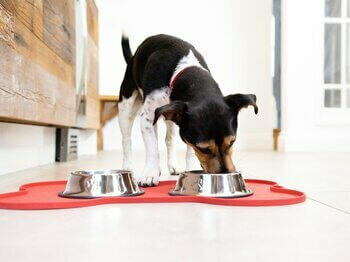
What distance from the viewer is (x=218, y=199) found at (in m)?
1.41

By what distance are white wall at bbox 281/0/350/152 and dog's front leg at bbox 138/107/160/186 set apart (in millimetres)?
3519

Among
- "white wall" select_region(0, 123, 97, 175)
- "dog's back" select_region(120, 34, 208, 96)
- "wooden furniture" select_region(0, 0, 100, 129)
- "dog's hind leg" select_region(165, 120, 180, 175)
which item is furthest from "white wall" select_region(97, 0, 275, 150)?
"dog's back" select_region(120, 34, 208, 96)

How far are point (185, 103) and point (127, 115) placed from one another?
91 centimetres

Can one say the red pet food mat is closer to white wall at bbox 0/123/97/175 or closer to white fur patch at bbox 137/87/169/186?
white fur patch at bbox 137/87/169/186

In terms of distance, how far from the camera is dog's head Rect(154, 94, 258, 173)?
172 cm

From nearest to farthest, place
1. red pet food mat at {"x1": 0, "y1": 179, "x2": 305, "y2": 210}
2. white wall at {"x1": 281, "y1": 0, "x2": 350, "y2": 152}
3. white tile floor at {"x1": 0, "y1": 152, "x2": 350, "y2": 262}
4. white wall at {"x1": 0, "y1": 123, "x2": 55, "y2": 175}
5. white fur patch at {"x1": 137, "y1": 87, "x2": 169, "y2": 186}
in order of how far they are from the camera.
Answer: white tile floor at {"x1": 0, "y1": 152, "x2": 350, "y2": 262} < red pet food mat at {"x1": 0, "y1": 179, "x2": 305, "y2": 210} < white fur patch at {"x1": 137, "y1": 87, "x2": 169, "y2": 186} < white wall at {"x1": 0, "y1": 123, "x2": 55, "y2": 175} < white wall at {"x1": 281, "y1": 0, "x2": 350, "y2": 152}

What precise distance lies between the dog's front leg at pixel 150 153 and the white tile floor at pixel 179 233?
0.48m

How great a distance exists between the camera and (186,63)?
209 cm

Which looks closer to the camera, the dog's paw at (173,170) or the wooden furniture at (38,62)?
the wooden furniture at (38,62)

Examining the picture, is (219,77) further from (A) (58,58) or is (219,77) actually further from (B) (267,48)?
(A) (58,58)

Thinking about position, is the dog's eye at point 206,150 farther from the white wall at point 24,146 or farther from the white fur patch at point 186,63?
the white wall at point 24,146

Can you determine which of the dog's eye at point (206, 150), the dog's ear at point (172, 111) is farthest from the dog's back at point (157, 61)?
the dog's eye at point (206, 150)

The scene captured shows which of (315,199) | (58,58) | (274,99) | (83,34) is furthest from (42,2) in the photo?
(274,99)

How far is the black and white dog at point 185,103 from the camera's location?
1.73 metres
